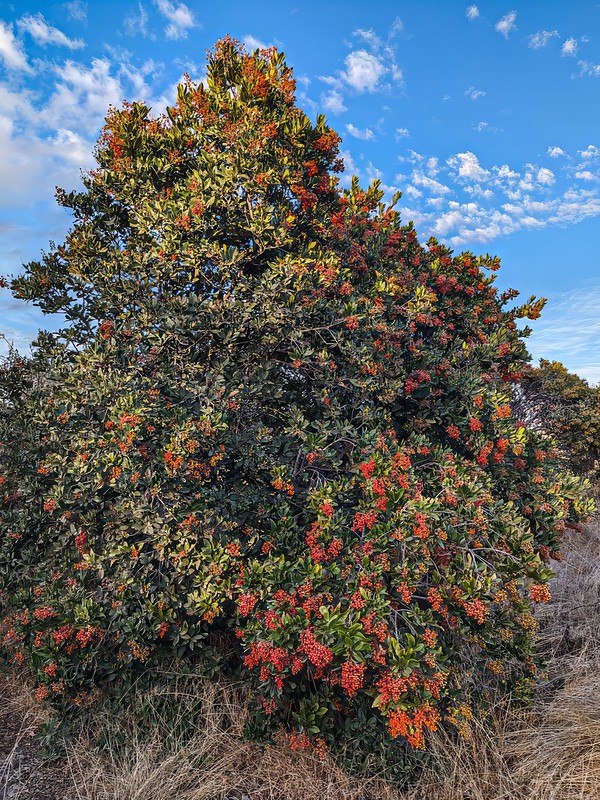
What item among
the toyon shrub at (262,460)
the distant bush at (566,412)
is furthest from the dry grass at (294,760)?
the distant bush at (566,412)

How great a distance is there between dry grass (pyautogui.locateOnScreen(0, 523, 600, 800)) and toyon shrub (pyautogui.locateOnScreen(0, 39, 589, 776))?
0.25 metres

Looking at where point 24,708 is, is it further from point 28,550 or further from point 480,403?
point 480,403

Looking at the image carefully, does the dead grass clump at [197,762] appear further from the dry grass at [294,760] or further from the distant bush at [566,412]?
the distant bush at [566,412]

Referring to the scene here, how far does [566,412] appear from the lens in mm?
14070

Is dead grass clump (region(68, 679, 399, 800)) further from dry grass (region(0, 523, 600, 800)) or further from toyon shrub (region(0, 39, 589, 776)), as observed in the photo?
toyon shrub (region(0, 39, 589, 776))

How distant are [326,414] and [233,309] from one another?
1186mm

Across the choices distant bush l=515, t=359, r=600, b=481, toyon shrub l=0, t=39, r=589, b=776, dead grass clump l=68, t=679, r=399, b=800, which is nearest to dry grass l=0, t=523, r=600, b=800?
dead grass clump l=68, t=679, r=399, b=800

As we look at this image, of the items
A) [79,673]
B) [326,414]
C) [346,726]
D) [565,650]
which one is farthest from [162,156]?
[565,650]

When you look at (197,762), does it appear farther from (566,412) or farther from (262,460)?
(566,412)

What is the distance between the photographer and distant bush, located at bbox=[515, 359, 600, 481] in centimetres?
1377

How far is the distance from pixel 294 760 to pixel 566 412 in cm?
1294

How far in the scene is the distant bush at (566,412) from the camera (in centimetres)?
1377

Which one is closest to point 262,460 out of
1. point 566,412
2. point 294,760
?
point 294,760

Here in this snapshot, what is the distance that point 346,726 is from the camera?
12.5 feet
